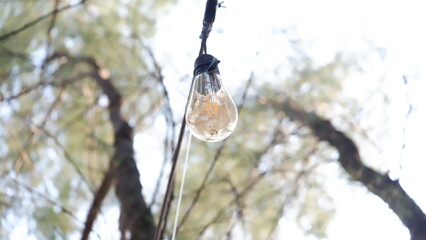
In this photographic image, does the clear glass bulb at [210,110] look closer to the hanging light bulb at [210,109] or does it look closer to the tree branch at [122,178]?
the hanging light bulb at [210,109]

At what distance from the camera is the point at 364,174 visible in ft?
7.86

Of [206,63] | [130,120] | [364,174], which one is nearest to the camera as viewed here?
[206,63]

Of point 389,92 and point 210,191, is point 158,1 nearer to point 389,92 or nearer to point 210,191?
point 210,191

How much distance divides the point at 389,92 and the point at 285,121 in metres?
0.52

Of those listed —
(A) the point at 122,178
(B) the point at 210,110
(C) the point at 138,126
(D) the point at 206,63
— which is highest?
(D) the point at 206,63

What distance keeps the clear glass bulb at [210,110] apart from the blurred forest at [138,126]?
1.17 metres

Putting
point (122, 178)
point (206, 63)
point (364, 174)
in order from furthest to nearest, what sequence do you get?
point (364, 174) < point (122, 178) < point (206, 63)

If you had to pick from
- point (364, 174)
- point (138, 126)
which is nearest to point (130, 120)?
point (138, 126)

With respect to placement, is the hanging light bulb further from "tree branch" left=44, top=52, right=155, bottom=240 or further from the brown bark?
the brown bark

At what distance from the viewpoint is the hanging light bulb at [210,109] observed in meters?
1.26

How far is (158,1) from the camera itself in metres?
2.95

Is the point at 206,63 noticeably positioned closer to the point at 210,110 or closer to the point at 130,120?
the point at 210,110

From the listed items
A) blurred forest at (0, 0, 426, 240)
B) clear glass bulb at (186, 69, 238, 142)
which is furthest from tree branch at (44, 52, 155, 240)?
clear glass bulb at (186, 69, 238, 142)

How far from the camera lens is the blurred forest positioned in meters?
2.56
